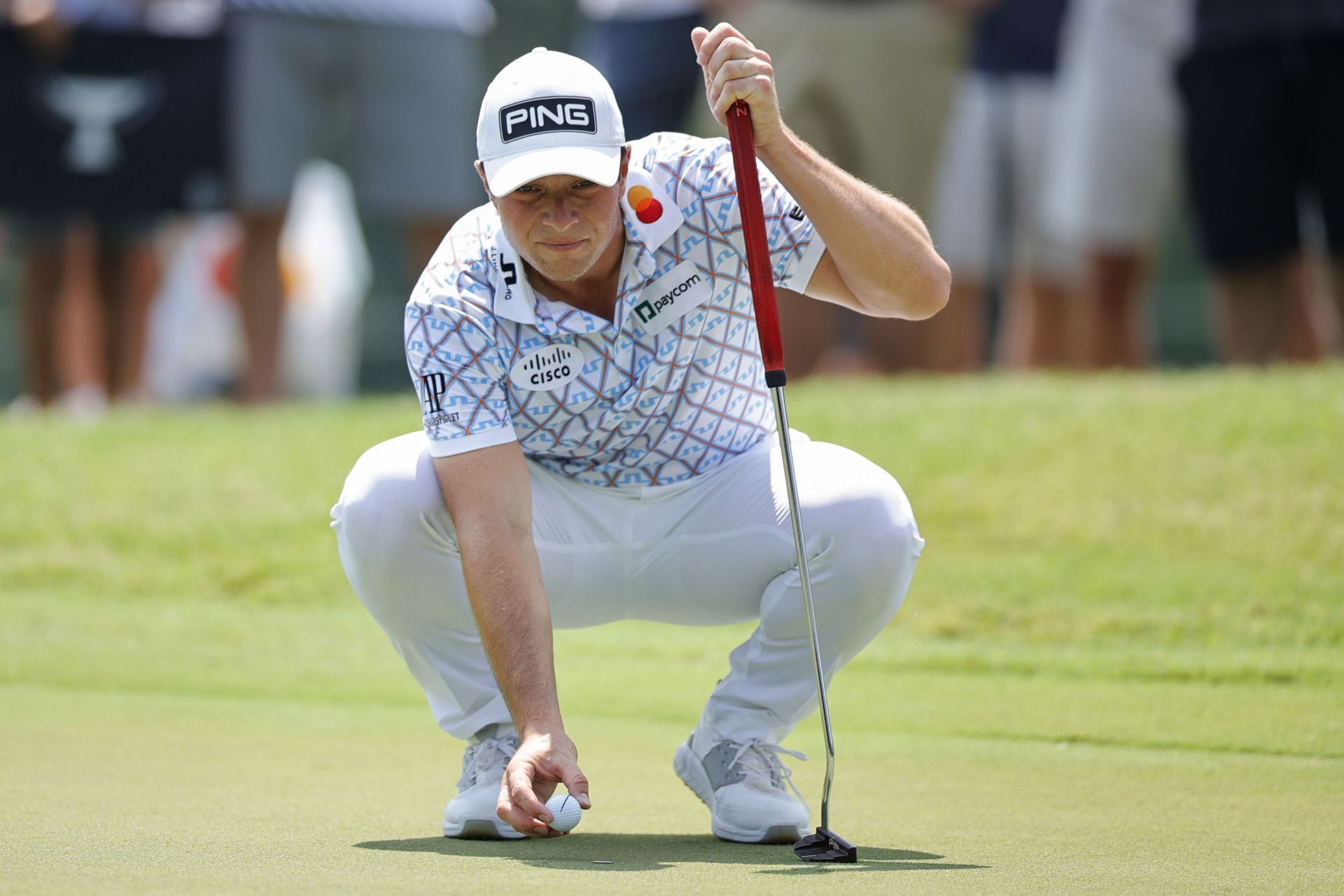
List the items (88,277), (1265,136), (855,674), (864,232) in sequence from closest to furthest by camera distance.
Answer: (864,232), (855,674), (1265,136), (88,277)

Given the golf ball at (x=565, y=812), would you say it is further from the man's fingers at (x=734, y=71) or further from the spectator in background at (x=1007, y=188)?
the spectator in background at (x=1007, y=188)

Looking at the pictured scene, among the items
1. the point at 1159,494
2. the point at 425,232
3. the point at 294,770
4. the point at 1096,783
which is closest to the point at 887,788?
the point at 1096,783

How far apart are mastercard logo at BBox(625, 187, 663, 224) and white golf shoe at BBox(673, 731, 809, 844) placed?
3.06 feet

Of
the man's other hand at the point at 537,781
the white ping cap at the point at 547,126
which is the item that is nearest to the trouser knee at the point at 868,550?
the man's other hand at the point at 537,781

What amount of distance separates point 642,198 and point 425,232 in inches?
206

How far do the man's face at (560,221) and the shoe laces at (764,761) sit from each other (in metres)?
0.89

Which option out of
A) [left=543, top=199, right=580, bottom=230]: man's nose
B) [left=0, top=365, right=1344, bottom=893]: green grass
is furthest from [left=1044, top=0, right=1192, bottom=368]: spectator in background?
[left=543, top=199, right=580, bottom=230]: man's nose

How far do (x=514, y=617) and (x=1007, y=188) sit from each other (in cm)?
602

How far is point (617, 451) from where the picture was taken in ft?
12.0

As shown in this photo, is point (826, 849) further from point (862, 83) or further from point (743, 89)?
point (862, 83)

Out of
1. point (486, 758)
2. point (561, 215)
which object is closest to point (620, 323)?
point (561, 215)

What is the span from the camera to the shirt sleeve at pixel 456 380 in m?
3.32

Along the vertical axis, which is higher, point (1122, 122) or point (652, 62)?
point (652, 62)

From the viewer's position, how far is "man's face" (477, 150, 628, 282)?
10.6ft
